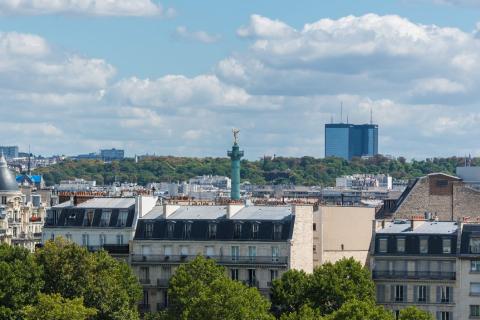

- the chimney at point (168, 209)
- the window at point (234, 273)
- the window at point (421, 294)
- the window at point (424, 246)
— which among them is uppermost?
the chimney at point (168, 209)

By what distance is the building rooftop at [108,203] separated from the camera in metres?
118

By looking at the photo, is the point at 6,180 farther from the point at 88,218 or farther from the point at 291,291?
the point at 291,291

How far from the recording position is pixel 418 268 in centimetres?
11144

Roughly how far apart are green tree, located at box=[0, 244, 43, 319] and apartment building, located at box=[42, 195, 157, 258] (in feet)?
24.3

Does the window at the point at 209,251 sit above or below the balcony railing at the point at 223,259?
above

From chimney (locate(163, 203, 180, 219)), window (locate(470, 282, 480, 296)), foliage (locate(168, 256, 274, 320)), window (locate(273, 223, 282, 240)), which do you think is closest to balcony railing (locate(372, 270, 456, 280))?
window (locate(470, 282, 480, 296))

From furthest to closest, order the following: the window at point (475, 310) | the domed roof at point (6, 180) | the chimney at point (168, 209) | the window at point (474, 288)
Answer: the domed roof at point (6, 180) < the chimney at point (168, 209) < the window at point (474, 288) < the window at point (475, 310)

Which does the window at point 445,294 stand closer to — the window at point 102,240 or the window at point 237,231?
the window at point 237,231

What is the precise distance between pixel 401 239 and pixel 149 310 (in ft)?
45.8

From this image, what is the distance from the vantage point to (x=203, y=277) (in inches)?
4259

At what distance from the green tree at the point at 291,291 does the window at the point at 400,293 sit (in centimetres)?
559

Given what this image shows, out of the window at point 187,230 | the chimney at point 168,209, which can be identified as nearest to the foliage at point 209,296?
the window at point 187,230

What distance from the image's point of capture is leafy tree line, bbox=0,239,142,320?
108875mm

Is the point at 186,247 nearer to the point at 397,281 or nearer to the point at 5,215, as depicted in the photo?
the point at 397,281
